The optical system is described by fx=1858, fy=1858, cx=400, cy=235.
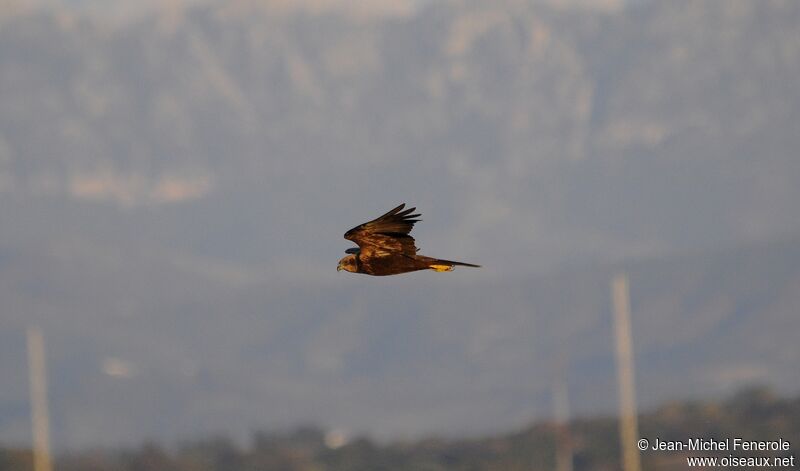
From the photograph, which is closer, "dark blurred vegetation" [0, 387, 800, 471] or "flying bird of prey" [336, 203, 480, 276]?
"flying bird of prey" [336, 203, 480, 276]

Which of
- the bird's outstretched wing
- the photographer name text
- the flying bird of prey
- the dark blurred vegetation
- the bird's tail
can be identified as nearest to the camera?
the bird's tail

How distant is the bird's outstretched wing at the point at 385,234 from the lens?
1370cm

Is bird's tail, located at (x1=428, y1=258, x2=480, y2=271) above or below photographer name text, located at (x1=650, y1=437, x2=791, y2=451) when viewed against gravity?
below

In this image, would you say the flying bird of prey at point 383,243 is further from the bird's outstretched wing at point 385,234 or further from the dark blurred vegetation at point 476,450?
the dark blurred vegetation at point 476,450

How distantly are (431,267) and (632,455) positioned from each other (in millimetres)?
73048

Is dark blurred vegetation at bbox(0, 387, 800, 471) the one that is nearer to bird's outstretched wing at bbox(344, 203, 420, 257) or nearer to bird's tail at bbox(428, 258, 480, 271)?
bird's outstretched wing at bbox(344, 203, 420, 257)

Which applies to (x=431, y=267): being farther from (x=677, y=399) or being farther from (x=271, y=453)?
(x=677, y=399)

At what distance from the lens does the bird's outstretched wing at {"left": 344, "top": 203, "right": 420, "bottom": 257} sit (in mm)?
13703

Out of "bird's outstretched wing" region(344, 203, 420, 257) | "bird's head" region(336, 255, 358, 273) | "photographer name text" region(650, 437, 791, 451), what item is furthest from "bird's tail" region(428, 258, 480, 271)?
"photographer name text" region(650, 437, 791, 451)

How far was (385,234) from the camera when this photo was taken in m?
13.8

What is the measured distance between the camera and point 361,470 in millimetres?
107938

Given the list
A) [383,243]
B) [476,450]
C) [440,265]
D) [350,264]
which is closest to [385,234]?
[383,243]

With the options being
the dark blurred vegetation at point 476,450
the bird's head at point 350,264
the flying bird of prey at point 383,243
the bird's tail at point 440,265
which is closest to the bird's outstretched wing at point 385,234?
the flying bird of prey at point 383,243

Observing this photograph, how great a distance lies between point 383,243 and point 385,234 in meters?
0.07
